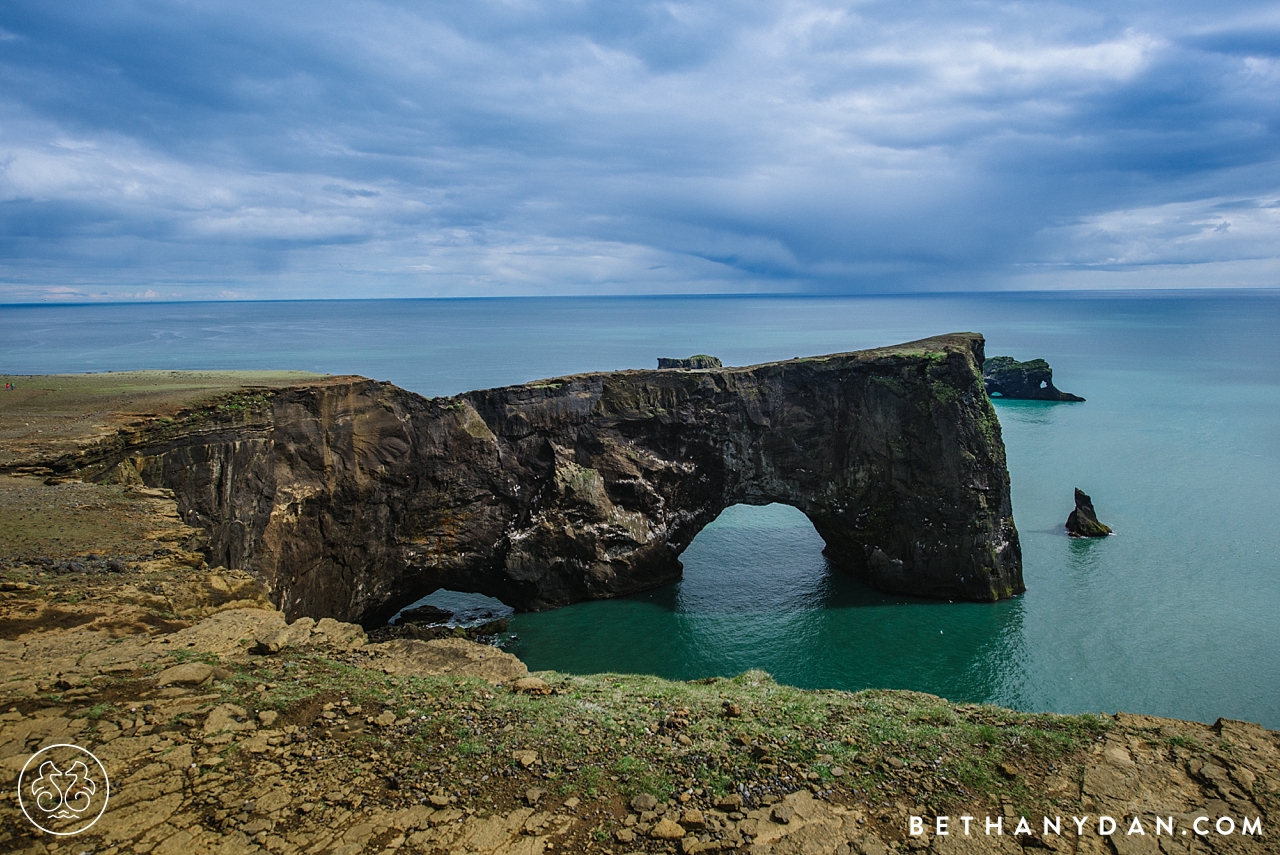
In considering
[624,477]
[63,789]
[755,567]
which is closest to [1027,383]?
[755,567]

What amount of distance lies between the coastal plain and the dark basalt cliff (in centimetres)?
1191

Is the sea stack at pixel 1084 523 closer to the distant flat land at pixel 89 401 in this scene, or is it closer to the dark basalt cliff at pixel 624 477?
the dark basalt cliff at pixel 624 477

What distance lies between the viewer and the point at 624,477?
34.0 metres

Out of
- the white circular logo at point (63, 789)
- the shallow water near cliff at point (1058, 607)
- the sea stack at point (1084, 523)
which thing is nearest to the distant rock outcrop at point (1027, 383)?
the shallow water near cliff at point (1058, 607)

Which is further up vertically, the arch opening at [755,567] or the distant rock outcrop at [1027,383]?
the distant rock outcrop at [1027,383]

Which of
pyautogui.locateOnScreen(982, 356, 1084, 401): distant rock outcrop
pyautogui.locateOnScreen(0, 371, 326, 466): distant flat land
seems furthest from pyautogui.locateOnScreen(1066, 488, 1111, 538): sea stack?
pyautogui.locateOnScreen(982, 356, 1084, 401): distant rock outcrop

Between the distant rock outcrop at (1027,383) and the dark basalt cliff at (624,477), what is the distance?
62.7m

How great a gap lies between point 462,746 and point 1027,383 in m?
96.1

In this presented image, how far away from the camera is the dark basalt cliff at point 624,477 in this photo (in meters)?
28.1

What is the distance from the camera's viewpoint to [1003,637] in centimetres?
2923

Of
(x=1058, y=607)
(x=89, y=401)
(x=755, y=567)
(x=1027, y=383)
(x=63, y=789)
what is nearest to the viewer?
(x=63, y=789)

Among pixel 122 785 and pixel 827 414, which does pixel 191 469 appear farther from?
pixel 827 414

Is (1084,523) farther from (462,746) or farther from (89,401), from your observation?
(89,401)

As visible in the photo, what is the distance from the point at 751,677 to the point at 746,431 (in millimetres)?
17871
